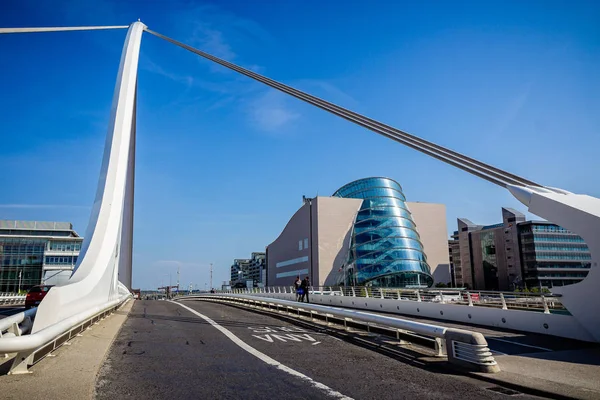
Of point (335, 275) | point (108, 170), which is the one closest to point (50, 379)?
point (108, 170)

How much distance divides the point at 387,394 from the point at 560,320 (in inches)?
350

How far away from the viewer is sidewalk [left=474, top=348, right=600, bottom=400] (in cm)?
608

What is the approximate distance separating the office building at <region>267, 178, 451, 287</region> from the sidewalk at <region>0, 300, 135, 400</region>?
71.1 m

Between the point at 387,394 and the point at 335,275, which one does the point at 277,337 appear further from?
the point at 335,275

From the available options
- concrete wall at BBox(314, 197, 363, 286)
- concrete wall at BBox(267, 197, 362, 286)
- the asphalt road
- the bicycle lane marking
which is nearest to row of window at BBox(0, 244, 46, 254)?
concrete wall at BBox(267, 197, 362, 286)

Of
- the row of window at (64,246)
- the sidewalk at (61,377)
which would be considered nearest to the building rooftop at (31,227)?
the row of window at (64,246)

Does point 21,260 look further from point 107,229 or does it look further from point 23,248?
point 107,229

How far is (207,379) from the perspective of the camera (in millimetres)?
6582

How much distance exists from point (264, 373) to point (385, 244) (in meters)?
74.0

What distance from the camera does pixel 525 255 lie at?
112938mm

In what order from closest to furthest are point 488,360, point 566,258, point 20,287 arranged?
point 488,360 → point 20,287 → point 566,258

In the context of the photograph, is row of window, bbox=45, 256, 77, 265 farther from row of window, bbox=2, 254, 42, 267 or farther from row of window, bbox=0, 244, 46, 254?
row of window, bbox=0, 244, 46, 254

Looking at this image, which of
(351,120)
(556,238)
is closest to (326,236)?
(556,238)

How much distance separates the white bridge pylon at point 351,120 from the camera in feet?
32.3
